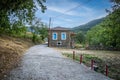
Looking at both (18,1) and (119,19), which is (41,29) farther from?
(18,1)

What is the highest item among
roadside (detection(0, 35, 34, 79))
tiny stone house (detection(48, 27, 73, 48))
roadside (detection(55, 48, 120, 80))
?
tiny stone house (detection(48, 27, 73, 48))

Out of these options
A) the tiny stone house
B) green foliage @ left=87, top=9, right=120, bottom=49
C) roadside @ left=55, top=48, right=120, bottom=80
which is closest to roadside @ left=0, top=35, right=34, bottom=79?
roadside @ left=55, top=48, right=120, bottom=80

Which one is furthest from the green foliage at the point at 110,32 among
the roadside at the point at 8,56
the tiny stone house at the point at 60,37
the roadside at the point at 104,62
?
the roadside at the point at 8,56

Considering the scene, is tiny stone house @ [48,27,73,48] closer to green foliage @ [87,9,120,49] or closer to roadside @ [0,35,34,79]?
green foliage @ [87,9,120,49]

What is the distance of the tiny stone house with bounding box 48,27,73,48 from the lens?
5350 centimetres

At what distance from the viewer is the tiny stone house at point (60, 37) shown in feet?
176

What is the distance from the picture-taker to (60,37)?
176 ft

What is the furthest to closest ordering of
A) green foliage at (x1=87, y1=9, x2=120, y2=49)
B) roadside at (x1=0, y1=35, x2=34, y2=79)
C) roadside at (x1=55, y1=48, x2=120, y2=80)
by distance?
green foliage at (x1=87, y1=9, x2=120, y2=49), roadside at (x1=55, y1=48, x2=120, y2=80), roadside at (x1=0, y1=35, x2=34, y2=79)

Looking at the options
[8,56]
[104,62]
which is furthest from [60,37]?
[8,56]

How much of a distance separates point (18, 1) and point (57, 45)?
135 feet

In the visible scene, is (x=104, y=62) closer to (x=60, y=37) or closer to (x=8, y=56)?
(x=8, y=56)

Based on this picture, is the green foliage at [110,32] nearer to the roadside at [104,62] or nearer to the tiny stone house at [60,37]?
the roadside at [104,62]

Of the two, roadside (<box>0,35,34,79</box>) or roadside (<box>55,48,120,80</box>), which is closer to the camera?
roadside (<box>0,35,34,79</box>)

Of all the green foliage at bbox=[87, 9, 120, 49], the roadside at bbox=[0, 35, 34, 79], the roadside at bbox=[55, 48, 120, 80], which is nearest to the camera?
the roadside at bbox=[0, 35, 34, 79]
